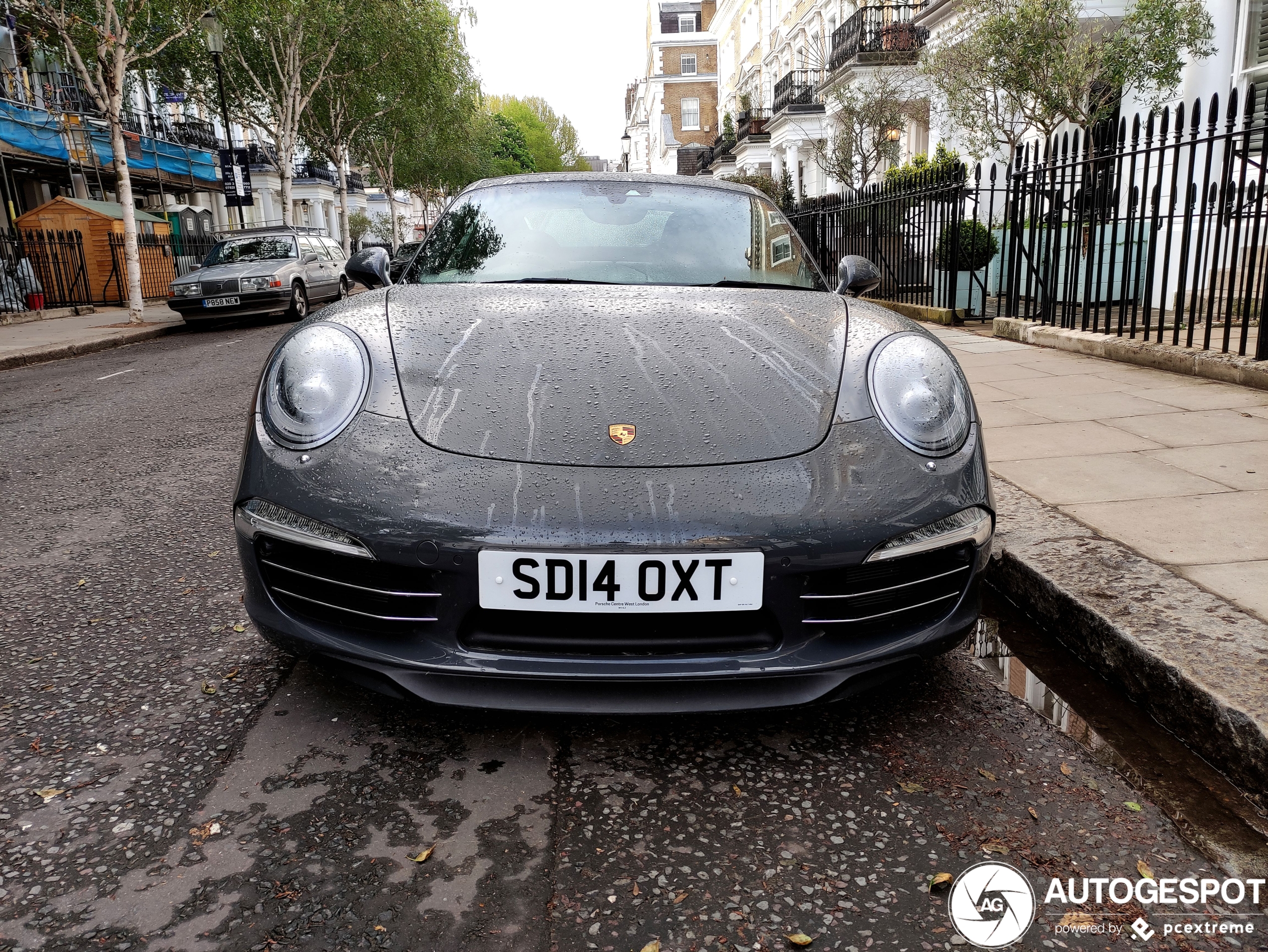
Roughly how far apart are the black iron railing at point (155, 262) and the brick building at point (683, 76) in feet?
143

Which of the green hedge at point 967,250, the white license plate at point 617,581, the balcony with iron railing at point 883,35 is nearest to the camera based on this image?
the white license plate at point 617,581

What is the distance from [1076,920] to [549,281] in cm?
216

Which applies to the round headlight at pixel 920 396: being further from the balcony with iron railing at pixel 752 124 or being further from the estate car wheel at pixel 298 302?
the balcony with iron railing at pixel 752 124

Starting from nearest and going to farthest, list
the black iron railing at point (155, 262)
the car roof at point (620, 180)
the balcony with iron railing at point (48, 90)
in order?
the car roof at point (620, 180) → the black iron railing at point (155, 262) → the balcony with iron railing at point (48, 90)

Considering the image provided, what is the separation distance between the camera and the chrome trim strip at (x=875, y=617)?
183 centimetres

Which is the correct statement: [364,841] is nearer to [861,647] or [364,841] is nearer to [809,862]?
[809,862]

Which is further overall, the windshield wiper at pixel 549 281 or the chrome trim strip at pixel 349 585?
the windshield wiper at pixel 549 281

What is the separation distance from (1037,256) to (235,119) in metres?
28.0

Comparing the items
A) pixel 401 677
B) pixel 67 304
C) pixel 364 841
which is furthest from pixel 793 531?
pixel 67 304

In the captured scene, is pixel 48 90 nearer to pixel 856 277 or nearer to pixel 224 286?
pixel 224 286

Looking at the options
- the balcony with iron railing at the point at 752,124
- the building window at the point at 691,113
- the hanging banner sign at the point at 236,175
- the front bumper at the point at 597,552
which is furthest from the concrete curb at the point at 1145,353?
the building window at the point at 691,113

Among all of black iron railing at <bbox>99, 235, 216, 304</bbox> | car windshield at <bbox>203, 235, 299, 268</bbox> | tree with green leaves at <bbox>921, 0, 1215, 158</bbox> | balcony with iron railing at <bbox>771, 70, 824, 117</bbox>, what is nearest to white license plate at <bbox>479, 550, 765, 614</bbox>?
tree with green leaves at <bbox>921, 0, 1215, 158</bbox>

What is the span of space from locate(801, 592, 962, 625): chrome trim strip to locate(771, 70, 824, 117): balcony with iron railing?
2949cm

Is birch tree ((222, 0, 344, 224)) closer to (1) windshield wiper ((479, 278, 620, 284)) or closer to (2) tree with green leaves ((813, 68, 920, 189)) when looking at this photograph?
(2) tree with green leaves ((813, 68, 920, 189))
